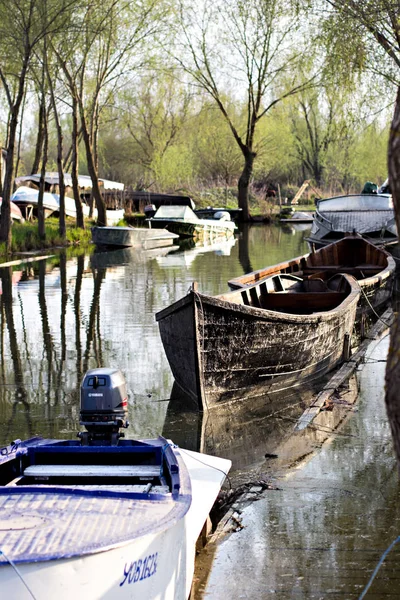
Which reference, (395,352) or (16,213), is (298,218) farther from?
(395,352)

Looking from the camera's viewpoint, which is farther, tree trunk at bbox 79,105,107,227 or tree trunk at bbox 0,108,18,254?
tree trunk at bbox 79,105,107,227

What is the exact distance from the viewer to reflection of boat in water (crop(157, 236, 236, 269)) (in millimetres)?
30281

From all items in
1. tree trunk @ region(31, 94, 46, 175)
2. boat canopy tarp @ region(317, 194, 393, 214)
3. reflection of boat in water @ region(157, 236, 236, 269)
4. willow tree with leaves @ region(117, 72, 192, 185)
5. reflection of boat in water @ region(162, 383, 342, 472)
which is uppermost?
willow tree with leaves @ region(117, 72, 192, 185)

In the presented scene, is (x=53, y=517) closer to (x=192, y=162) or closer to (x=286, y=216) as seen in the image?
(x=286, y=216)

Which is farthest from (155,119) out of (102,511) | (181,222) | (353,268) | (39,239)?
(102,511)

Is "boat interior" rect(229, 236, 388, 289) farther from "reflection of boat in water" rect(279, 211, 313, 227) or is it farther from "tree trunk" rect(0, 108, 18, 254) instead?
"reflection of boat in water" rect(279, 211, 313, 227)

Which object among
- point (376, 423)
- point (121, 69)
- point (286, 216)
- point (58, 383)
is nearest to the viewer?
point (376, 423)

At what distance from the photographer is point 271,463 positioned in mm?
8625

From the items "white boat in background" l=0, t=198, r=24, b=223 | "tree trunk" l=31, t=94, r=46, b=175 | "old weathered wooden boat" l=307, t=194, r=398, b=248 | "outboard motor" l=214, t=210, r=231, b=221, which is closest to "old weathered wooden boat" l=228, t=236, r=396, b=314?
"old weathered wooden boat" l=307, t=194, r=398, b=248

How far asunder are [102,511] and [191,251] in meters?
32.2

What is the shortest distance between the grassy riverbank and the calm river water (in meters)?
2.02

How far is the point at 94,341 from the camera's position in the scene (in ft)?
48.2

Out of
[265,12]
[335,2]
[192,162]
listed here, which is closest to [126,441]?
[335,2]

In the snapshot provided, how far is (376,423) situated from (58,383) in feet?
14.1
